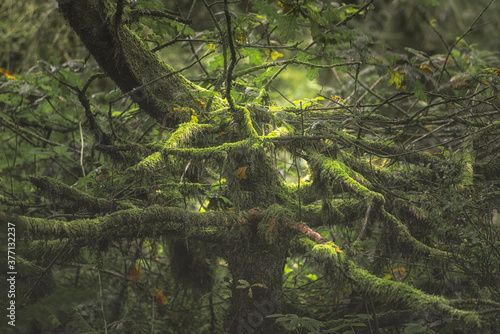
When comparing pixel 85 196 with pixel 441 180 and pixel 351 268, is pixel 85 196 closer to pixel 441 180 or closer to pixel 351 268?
pixel 351 268

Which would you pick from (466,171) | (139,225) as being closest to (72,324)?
(139,225)

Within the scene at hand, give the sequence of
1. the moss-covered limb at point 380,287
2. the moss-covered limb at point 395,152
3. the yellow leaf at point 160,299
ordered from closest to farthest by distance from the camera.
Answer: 1. the moss-covered limb at point 380,287
2. the moss-covered limb at point 395,152
3. the yellow leaf at point 160,299

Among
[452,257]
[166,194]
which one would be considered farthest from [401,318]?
[166,194]

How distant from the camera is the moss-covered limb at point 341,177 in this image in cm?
193

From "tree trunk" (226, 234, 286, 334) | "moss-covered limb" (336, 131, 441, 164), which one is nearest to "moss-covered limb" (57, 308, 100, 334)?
"tree trunk" (226, 234, 286, 334)

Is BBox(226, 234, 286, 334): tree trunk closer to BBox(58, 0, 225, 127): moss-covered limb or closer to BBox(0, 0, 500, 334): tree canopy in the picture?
BBox(0, 0, 500, 334): tree canopy

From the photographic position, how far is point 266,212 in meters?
2.12

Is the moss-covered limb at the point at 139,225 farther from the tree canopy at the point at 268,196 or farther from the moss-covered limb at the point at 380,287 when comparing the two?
the moss-covered limb at the point at 380,287

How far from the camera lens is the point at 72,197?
204 centimetres

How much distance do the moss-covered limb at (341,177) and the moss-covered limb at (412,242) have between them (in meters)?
0.20

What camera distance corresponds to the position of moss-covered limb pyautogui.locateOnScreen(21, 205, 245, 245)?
5.82 ft

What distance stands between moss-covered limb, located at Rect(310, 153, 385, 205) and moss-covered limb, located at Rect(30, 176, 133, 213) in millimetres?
1168

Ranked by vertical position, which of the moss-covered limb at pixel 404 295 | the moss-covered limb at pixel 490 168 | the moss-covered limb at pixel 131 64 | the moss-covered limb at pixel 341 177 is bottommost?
the moss-covered limb at pixel 404 295

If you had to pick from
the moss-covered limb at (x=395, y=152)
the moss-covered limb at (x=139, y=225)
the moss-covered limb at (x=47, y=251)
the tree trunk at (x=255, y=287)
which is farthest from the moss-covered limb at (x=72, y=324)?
the moss-covered limb at (x=395, y=152)
